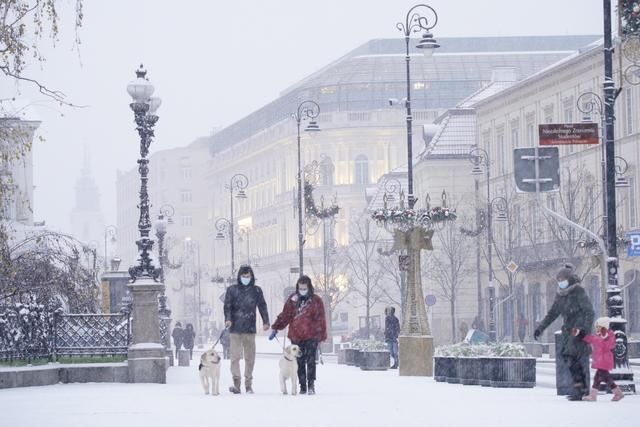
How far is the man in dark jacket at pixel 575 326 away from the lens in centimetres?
2191

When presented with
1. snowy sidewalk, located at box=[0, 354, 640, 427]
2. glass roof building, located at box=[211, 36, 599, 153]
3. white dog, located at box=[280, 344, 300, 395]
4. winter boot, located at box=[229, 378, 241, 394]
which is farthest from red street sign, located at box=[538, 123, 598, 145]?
glass roof building, located at box=[211, 36, 599, 153]

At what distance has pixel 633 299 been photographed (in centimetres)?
6444

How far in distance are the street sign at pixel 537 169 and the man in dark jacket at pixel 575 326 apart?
4727 millimetres

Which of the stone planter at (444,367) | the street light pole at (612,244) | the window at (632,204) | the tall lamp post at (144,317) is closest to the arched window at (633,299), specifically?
the window at (632,204)

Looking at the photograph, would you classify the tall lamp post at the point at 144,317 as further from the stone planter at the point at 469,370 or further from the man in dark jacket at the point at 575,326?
the man in dark jacket at the point at 575,326

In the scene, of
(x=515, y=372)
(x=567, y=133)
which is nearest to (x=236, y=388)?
(x=515, y=372)

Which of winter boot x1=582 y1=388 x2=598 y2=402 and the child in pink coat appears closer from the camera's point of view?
winter boot x1=582 y1=388 x2=598 y2=402

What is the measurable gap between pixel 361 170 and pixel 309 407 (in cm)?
11458

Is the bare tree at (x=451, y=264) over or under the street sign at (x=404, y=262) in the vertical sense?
over

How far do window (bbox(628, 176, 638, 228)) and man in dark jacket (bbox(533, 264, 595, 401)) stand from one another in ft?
146

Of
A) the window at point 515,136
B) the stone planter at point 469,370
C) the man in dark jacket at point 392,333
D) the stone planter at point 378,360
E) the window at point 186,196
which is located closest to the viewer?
the stone planter at point 469,370

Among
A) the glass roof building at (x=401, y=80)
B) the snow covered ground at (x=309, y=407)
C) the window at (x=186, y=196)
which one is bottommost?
the snow covered ground at (x=309, y=407)

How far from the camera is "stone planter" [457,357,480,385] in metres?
27.1

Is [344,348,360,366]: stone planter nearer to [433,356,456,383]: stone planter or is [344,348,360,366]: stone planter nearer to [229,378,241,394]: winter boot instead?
[433,356,456,383]: stone planter
